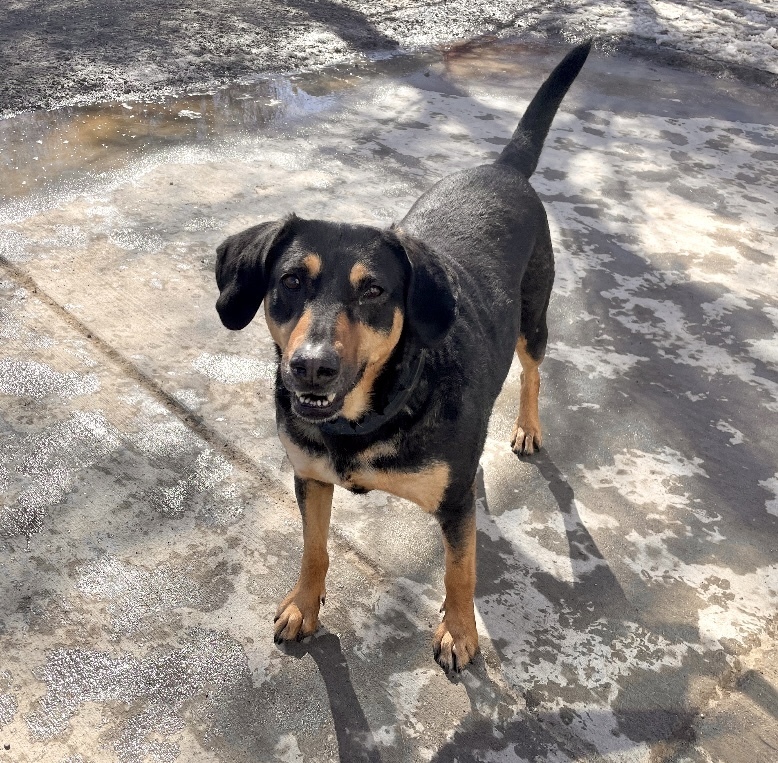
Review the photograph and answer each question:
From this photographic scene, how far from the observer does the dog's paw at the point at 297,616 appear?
2604 millimetres

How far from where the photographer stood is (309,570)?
2.68m

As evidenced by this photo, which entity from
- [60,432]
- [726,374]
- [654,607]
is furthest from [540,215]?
[60,432]

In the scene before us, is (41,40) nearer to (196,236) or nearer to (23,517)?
(196,236)

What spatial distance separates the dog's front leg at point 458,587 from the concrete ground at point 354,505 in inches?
3.1

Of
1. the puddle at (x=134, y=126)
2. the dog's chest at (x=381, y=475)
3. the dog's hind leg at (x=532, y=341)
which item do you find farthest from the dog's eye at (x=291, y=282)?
the puddle at (x=134, y=126)

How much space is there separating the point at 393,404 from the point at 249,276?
63 centimetres

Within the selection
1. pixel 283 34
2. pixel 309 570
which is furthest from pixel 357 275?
pixel 283 34

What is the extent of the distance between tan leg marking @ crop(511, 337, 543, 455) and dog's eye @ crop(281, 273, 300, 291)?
4.65ft

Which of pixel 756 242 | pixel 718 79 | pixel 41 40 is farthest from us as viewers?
pixel 718 79

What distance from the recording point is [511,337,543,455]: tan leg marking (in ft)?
11.5

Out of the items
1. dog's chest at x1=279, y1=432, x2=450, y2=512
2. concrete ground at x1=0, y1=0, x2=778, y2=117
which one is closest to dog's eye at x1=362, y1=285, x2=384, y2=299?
dog's chest at x1=279, y1=432, x2=450, y2=512

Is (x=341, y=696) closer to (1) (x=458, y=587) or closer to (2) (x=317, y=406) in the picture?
(1) (x=458, y=587)

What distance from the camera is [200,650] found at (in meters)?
2.54

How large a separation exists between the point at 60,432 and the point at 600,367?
101 inches
